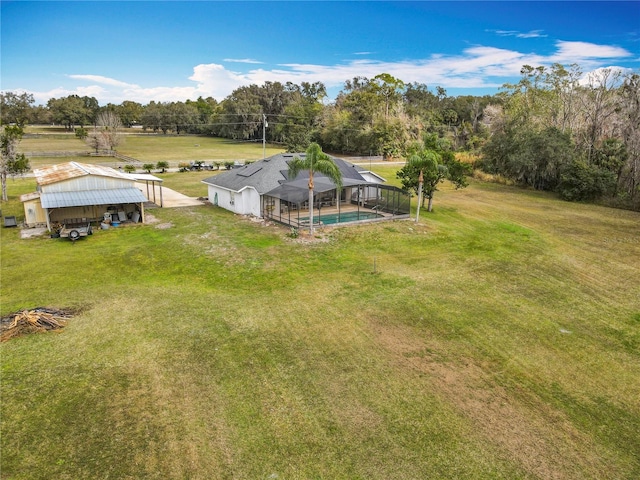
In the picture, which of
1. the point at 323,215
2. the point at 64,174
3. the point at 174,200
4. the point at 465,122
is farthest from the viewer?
the point at 465,122

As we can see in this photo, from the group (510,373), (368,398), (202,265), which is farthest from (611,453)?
(202,265)

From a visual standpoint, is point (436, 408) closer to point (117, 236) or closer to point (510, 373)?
point (510, 373)

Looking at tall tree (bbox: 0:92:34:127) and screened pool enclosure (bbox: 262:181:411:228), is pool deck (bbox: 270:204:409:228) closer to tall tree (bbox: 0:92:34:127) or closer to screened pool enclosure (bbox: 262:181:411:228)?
screened pool enclosure (bbox: 262:181:411:228)

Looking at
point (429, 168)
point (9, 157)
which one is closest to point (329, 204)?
point (429, 168)

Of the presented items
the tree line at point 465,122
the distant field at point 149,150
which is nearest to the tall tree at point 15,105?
the tree line at point 465,122

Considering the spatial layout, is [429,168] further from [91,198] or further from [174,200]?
[91,198]
